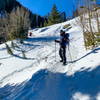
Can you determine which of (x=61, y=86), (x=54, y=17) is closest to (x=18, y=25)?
(x=61, y=86)

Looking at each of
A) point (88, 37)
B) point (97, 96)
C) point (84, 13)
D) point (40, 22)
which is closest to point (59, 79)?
point (97, 96)

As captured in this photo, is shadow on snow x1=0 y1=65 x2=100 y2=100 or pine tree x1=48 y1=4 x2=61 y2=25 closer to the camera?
shadow on snow x1=0 y1=65 x2=100 y2=100

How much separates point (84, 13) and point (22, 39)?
14149 mm

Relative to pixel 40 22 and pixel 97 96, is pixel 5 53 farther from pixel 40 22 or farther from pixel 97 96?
pixel 40 22

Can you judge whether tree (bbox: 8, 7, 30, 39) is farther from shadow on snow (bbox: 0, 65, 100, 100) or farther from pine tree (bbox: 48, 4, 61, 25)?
pine tree (bbox: 48, 4, 61, 25)

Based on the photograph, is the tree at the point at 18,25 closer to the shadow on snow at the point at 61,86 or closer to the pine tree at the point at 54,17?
the shadow on snow at the point at 61,86

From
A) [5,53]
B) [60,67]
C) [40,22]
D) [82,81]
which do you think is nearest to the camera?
[82,81]

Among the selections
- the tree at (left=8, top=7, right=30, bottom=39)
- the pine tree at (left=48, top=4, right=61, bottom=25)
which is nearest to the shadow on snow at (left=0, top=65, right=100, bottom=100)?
the tree at (left=8, top=7, right=30, bottom=39)

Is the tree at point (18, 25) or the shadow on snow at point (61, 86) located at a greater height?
the tree at point (18, 25)

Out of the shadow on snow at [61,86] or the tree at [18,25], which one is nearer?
the shadow on snow at [61,86]

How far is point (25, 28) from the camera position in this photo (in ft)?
103

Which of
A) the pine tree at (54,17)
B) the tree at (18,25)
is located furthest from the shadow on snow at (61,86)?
the pine tree at (54,17)

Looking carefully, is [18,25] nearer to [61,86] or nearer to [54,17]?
[61,86]

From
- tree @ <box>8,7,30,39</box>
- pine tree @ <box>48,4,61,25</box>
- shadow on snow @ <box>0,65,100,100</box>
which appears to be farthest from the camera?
pine tree @ <box>48,4,61,25</box>
